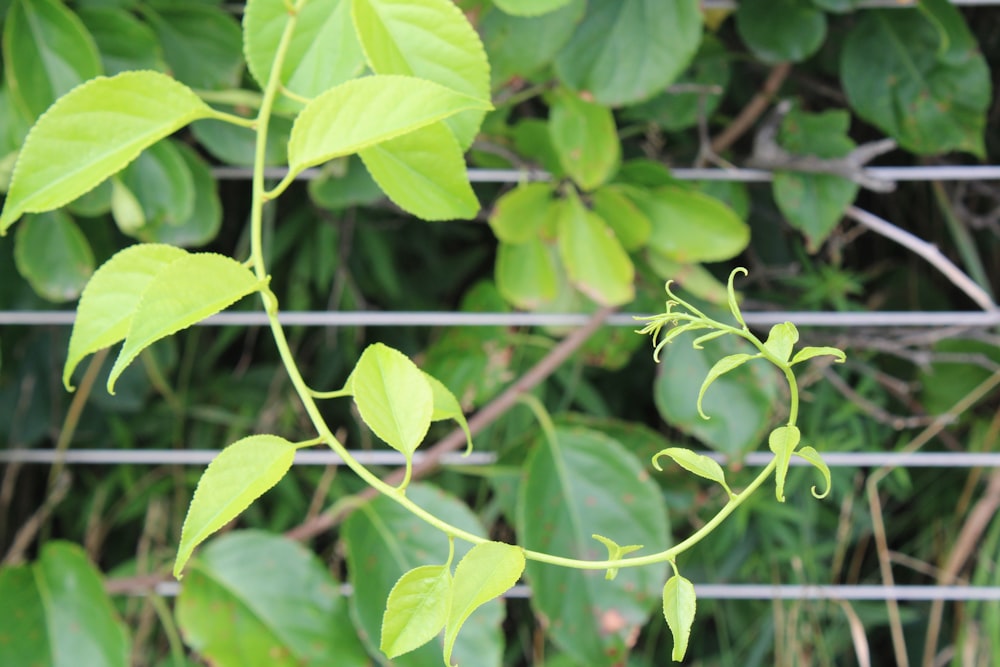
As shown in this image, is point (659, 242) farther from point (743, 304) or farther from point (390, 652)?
point (390, 652)

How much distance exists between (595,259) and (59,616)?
55 cm

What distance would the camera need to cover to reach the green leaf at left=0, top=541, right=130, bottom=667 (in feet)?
2.70

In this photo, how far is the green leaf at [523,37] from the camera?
0.70m

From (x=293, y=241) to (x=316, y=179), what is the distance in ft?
0.88

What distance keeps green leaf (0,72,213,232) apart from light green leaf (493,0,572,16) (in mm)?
207

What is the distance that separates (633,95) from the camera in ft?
2.38

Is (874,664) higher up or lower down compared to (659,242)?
lower down

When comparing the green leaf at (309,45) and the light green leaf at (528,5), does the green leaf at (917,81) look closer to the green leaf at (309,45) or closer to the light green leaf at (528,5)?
the light green leaf at (528,5)

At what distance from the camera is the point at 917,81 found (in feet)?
2.72

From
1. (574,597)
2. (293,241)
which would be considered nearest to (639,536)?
(574,597)

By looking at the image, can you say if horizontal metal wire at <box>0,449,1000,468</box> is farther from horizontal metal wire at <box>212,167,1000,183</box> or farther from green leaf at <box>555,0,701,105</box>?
green leaf at <box>555,0,701,105</box>

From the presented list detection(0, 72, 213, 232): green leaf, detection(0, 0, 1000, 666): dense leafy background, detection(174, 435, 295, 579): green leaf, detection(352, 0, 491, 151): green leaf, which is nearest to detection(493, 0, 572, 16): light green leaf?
detection(0, 0, 1000, 666): dense leafy background

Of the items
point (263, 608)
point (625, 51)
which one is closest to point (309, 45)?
point (625, 51)

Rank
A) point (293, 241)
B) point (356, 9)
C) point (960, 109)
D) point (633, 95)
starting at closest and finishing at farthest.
Result: point (356, 9)
point (633, 95)
point (960, 109)
point (293, 241)
